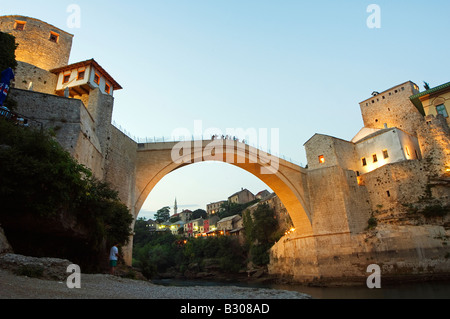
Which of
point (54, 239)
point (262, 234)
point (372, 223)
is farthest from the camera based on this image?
point (262, 234)

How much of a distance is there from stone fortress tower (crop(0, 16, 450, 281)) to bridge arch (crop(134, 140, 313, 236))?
0.23 metres

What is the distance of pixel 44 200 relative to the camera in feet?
22.0

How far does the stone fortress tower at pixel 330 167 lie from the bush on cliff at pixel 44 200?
296cm

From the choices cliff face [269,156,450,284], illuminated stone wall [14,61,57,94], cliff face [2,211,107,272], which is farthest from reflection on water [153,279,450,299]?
illuminated stone wall [14,61,57,94]

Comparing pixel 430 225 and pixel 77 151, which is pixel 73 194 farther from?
pixel 430 225

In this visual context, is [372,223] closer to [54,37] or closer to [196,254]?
[54,37]

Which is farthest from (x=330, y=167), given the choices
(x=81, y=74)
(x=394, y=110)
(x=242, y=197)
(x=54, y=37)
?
(x=242, y=197)

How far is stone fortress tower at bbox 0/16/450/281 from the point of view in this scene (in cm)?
1309

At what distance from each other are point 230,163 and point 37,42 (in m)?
15.2

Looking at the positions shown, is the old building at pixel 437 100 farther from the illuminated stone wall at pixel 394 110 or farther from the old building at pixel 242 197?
the old building at pixel 242 197

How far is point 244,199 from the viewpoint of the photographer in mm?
64500

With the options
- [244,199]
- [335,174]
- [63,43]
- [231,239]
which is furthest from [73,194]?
[244,199]

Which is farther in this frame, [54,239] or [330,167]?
[330,167]
